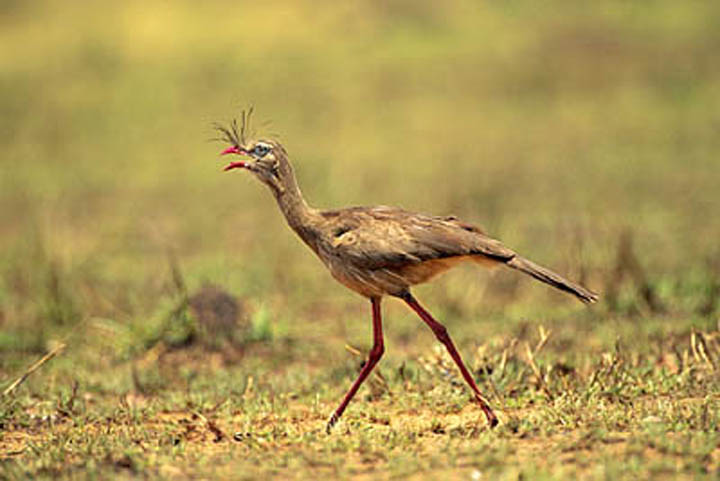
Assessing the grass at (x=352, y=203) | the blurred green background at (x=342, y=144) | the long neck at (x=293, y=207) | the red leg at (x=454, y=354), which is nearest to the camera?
the grass at (x=352, y=203)

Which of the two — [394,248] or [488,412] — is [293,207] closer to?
[394,248]

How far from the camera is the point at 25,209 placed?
11156mm

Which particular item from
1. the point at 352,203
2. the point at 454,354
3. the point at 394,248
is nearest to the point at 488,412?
the point at 454,354

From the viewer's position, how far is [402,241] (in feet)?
15.1

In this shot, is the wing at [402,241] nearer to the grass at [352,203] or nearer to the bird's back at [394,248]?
the bird's back at [394,248]

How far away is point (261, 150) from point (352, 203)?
5.83 metres

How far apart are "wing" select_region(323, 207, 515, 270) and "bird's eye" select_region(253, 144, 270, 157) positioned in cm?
46

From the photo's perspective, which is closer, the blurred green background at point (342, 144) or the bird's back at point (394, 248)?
the bird's back at point (394, 248)

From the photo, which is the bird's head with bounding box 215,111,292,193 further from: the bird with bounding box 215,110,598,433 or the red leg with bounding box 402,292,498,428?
the red leg with bounding box 402,292,498,428

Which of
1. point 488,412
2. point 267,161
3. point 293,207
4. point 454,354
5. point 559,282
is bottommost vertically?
point 488,412

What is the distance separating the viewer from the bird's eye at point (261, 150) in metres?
4.88

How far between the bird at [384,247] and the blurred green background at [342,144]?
209 centimetres

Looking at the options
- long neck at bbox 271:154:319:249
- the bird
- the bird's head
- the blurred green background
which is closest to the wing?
the bird

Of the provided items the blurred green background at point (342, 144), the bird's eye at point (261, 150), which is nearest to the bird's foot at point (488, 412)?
the bird's eye at point (261, 150)
